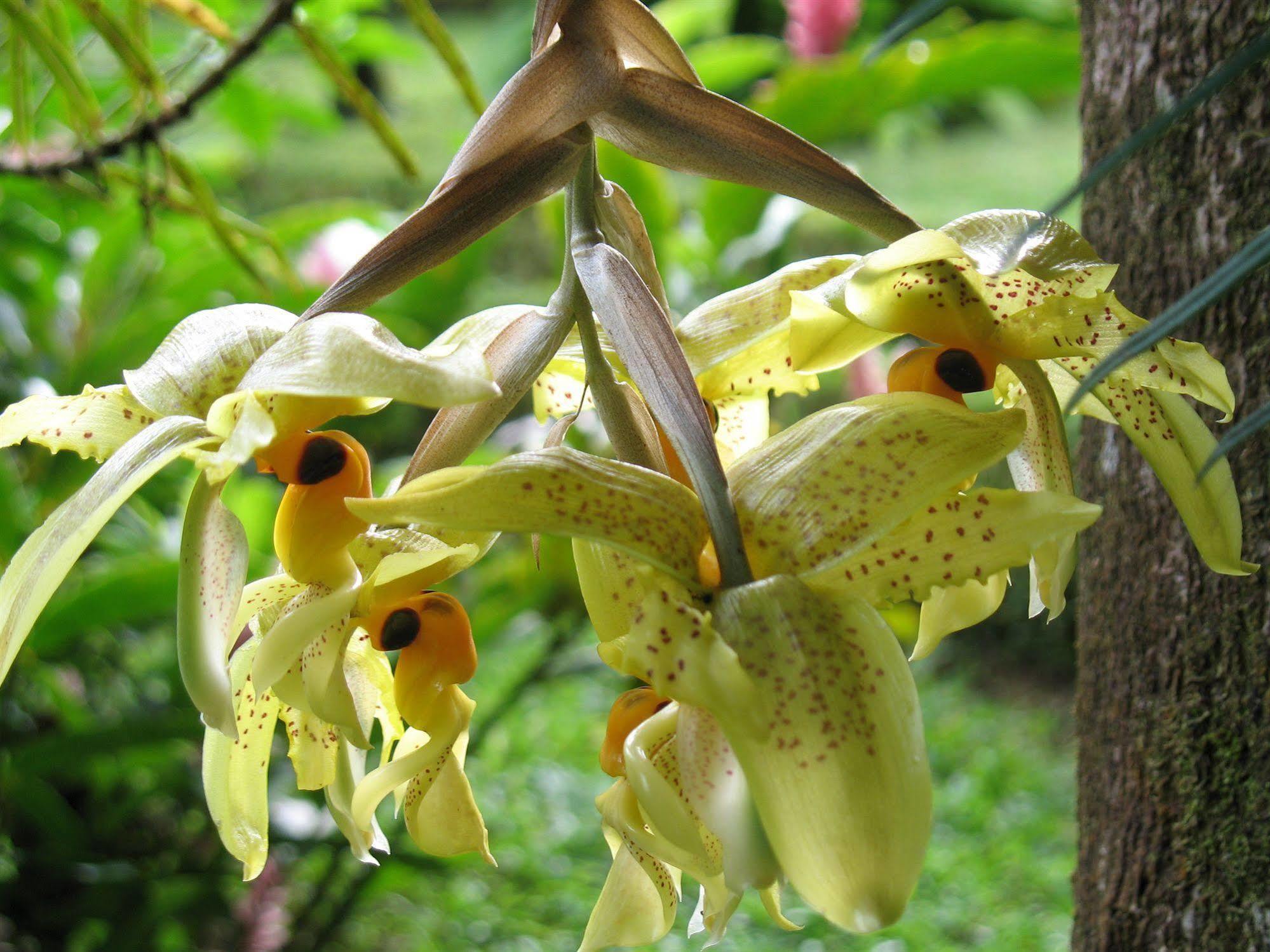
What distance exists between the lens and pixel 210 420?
0.92ft

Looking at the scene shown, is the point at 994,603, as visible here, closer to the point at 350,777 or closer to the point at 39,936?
the point at 350,777

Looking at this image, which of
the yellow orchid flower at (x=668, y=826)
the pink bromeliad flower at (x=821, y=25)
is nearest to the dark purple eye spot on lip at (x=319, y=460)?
the yellow orchid flower at (x=668, y=826)

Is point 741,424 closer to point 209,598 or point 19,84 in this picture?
point 209,598

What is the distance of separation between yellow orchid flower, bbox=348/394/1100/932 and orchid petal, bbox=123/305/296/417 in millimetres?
68

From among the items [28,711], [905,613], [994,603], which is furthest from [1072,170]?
[994,603]

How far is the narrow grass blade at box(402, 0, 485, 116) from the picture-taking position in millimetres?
617

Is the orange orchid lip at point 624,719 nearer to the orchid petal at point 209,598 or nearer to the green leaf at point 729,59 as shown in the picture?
the orchid petal at point 209,598

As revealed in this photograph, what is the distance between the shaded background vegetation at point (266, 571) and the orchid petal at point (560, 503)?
1.51 ft

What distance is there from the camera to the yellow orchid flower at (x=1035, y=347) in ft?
1.02

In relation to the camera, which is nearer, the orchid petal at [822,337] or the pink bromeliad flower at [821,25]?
the orchid petal at [822,337]

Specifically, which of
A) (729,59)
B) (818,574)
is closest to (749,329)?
(818,574)

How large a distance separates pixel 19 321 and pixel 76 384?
9cm

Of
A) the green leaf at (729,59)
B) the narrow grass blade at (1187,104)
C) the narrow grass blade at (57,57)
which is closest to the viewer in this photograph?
the narrow grass blade at (1187,104)

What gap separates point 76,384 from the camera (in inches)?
49.6
